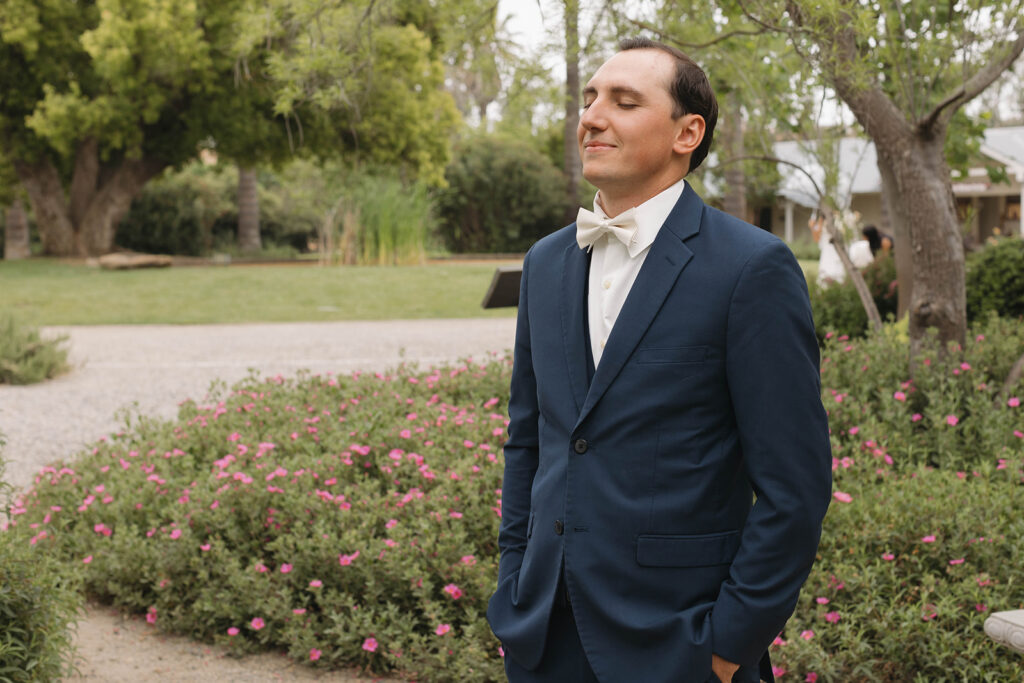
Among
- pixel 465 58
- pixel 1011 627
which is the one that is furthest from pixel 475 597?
pixel 465 58

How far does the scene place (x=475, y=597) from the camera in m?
4.04

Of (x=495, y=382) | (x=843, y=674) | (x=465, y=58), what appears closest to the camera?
(x=843, y=674)

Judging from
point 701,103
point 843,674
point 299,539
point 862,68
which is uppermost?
point 862,68

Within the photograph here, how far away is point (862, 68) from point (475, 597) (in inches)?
128

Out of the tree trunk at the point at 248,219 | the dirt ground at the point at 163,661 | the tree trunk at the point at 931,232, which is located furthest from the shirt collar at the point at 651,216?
the tree trunk at the point at 248,219

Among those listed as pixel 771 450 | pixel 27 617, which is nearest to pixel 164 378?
pixel 27 617

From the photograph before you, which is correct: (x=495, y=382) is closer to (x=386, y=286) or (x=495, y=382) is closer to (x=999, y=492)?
(x=999, y=492)

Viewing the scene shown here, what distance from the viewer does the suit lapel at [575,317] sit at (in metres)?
1.91

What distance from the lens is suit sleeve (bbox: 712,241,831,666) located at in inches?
68.1

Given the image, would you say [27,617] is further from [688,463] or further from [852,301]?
[852,301]

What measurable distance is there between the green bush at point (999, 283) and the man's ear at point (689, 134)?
8.26 metres

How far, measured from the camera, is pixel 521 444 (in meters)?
2.20

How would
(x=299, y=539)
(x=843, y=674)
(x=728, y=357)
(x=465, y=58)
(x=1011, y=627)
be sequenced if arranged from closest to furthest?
(x=728, y=357) → (x=1011, y=627) → (x=843, y=674) → (x=299, y=539) → (x=465, y=58)

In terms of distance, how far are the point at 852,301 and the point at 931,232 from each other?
4.28 meters
